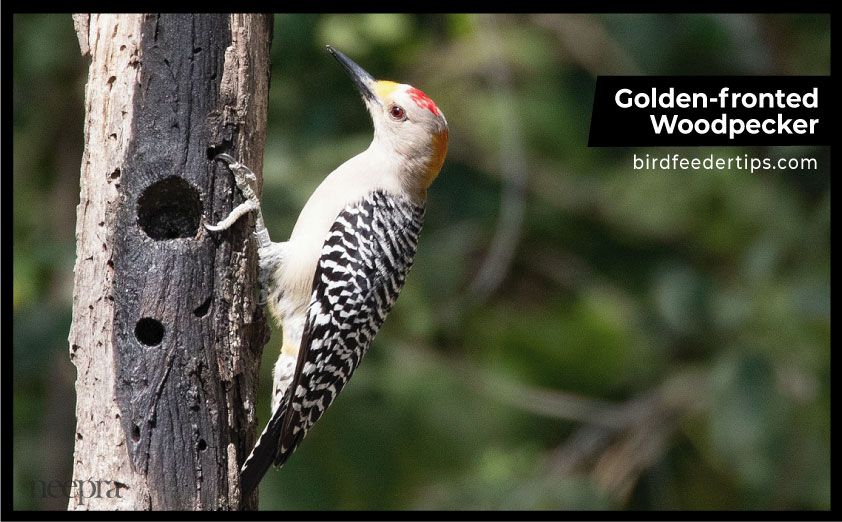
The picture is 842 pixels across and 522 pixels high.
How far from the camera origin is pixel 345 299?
3.37 metres

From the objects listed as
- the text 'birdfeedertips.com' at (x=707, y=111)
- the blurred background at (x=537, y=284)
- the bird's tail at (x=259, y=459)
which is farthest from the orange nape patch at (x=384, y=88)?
the bird's tail at (x=259, y=459)

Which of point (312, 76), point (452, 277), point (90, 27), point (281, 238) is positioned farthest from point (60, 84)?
Result: point (90, 27)

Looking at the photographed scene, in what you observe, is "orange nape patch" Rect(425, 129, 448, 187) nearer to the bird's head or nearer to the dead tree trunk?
the bird's head

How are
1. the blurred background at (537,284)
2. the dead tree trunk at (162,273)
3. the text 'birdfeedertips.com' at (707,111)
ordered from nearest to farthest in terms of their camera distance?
the dead tree trunk at (162,273), the text 'birdfeedertips.com' at (707,111), the blurred background at (537,284)

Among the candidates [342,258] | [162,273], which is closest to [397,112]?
[342,258]

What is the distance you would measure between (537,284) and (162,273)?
484 centimetres

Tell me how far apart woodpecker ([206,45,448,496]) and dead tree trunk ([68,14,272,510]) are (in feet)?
0.40

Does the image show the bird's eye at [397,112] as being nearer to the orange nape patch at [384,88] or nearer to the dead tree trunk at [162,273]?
the orange nape patch at [384,88]

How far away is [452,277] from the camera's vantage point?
6156mm

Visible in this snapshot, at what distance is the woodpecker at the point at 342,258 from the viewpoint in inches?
127

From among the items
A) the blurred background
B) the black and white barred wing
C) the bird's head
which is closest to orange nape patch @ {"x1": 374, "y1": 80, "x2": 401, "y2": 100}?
the bird's head

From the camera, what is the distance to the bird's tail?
3.01 metres

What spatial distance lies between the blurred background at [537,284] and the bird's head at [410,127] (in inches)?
42.8
